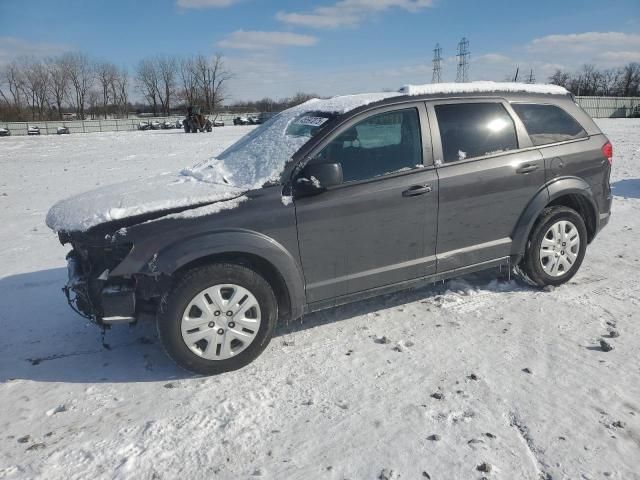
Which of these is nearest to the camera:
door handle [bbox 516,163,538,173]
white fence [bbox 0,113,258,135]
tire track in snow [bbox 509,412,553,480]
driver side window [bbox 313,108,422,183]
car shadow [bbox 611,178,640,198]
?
tire track in snow [bbox 509,412,553,480]

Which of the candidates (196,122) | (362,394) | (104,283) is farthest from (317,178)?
(196,122)

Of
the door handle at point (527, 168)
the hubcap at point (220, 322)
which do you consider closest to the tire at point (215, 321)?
the hubcap at point (220, 322)

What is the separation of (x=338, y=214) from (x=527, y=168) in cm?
190

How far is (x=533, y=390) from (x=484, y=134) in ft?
A: 7.21

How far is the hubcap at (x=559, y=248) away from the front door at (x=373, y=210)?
1278mm

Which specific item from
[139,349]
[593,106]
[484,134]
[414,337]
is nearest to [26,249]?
[139,349]

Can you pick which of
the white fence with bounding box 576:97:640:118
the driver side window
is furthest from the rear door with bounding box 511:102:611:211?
the white fence with bounding box 576:97:640:118

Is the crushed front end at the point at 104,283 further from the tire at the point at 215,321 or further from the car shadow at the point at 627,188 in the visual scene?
the car shadow at the point at 627,188

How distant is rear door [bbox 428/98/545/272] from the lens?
3.87 m

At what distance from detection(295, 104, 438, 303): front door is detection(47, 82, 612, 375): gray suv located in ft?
0.04

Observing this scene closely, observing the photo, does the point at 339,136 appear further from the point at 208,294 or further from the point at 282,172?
the point at 208,294

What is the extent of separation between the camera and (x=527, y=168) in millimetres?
4156

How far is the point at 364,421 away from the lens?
273 centimetres

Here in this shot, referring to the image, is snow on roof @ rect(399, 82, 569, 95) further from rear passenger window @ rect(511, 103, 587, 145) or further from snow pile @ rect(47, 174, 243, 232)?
snow pile @ rect(47, 174, 243, 232)
